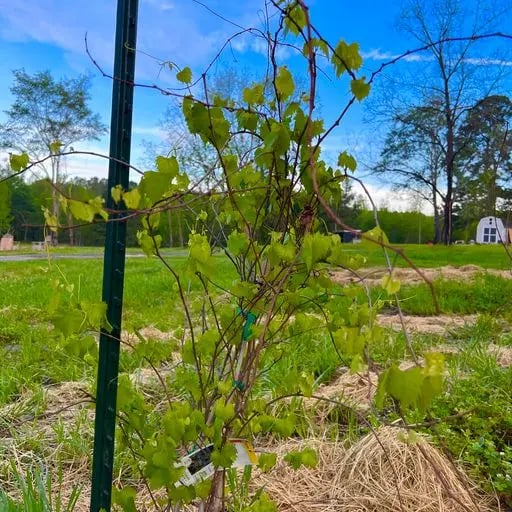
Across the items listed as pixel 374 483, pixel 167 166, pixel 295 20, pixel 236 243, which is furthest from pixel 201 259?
pixel 374 483

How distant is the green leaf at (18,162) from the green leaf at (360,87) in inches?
23.8

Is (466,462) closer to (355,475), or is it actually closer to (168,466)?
(355,475)

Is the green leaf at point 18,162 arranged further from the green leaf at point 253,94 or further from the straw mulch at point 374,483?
the straw mulch at point 374,483

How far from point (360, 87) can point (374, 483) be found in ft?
4.30

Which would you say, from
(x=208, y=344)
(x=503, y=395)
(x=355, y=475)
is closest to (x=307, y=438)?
(x=355, y=475)

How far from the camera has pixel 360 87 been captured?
897 mm

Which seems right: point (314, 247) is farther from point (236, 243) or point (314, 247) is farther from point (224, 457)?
point (224, 457)

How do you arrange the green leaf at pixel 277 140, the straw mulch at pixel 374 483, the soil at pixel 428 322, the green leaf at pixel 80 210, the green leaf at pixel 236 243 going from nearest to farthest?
the green leaf at pixel 80 210 → the green leaf at pixel 277 140 → the green leaf at pixel 236 243 → the straw mulch at pixel 374 483 → the soil at pixel 428 322

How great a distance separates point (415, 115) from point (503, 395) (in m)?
12.4

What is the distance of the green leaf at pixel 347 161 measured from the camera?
110 centimetres

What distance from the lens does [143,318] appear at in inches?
184

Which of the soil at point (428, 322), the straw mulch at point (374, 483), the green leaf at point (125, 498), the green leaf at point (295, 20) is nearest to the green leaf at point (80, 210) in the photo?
the green leaf at point (295, 20)

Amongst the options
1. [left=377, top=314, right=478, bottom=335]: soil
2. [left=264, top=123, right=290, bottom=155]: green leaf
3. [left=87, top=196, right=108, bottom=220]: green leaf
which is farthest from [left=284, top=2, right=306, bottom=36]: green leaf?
[left=377, top=314, right=478, bottom=335]: soil

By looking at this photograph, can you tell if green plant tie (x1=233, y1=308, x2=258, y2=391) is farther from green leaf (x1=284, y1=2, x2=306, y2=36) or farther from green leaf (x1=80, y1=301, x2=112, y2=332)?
green leaf (x1=284, y1=2, x2=306, y2=36)
